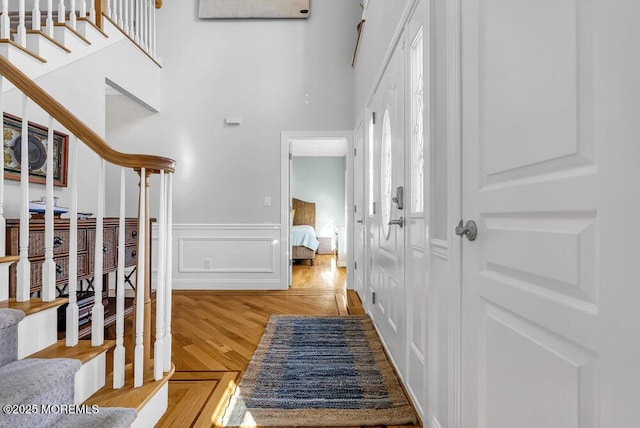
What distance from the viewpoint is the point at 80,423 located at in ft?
3.41

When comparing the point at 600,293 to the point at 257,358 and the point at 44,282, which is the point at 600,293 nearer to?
the point at 44,282

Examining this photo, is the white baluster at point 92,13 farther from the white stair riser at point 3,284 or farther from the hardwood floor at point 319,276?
the hardwood floor at point 319,276

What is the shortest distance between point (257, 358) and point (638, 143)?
1.98m

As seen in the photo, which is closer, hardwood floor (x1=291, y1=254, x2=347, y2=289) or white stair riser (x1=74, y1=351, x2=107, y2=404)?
white stair riser (x1=74, y1=351, x2=107, y2=404)

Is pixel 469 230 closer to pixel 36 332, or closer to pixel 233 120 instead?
pixel 36 332

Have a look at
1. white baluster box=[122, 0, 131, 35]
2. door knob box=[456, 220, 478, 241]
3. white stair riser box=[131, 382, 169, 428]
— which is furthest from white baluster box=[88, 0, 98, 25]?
door knob box=[456, 220, 478, 241]

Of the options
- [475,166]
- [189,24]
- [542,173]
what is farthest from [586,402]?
[189,24]

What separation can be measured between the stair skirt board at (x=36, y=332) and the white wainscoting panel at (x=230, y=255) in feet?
8.42

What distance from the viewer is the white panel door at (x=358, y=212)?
317 centimetres

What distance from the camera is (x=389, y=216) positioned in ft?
6.70

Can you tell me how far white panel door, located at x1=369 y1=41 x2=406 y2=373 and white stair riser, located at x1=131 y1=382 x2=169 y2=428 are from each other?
3.64 ft

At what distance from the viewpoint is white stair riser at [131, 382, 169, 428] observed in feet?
4.06

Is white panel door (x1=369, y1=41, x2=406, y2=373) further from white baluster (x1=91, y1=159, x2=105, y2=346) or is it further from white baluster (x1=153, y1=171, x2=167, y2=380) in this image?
white baluster (x1=91, y1=159, x2=105, y2=346)

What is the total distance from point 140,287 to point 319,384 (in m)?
0.97
